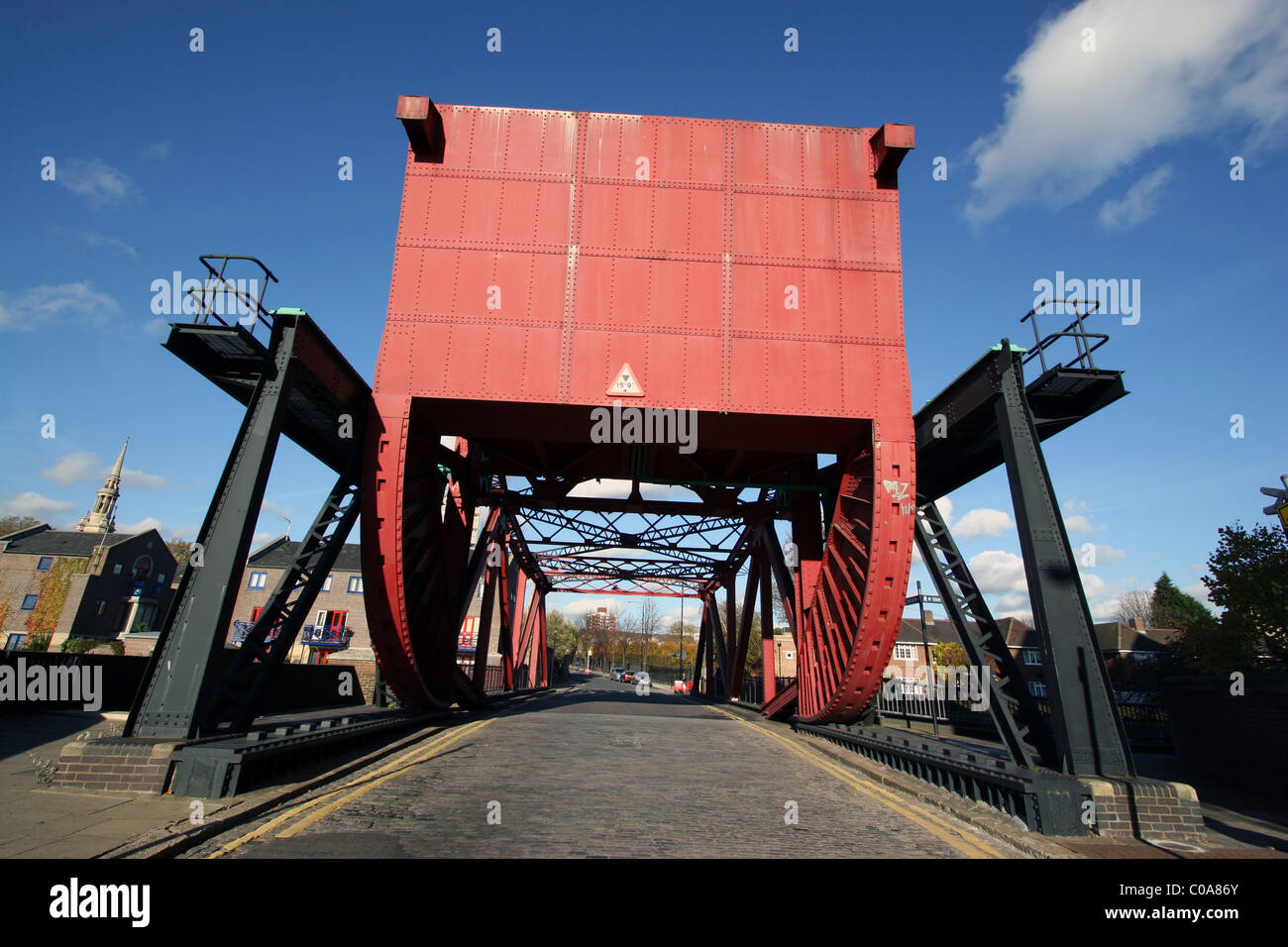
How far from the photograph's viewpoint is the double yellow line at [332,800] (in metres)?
5.53

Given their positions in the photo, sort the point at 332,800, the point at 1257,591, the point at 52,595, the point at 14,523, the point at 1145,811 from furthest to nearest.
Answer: the point at 14,523 < the point at 52,595 < the point at 1257,591 < the point at 332,800 < the point at 1145,811

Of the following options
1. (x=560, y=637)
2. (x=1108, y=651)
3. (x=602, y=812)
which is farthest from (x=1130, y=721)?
(x=560, y=637)

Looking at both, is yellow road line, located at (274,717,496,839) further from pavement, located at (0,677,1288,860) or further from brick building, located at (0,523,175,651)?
brick building, located at (0,523,175,651)

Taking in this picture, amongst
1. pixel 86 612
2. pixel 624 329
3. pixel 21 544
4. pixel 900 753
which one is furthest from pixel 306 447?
pixel 21 544

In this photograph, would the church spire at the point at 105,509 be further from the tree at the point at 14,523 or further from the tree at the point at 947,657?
the tree at the point at 947,657

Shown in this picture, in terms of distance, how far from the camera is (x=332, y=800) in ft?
22.3

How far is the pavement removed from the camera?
5.32 m

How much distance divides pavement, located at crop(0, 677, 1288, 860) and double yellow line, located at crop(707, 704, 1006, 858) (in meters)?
0.03
